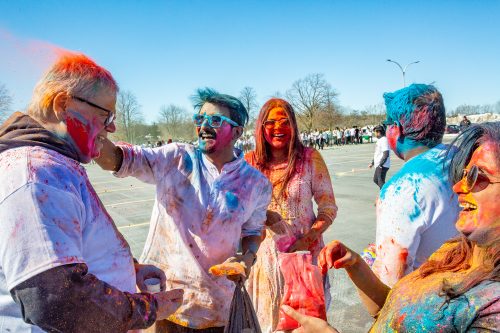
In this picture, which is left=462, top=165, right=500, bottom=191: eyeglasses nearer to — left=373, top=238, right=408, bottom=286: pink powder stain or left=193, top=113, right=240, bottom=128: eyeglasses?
left=373, top=238, right=408, bottom=286: pink powder stain

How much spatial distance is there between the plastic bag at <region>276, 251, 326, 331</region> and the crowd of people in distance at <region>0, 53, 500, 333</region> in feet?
0.18

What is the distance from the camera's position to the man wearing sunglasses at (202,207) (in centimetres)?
214

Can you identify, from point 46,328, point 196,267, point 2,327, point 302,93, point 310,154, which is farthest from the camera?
point 302,93

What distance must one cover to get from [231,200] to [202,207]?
0.59 feet

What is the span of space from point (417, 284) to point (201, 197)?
50.1 inches

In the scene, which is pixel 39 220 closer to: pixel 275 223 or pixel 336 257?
pixel 336 257

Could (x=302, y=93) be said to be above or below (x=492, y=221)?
above

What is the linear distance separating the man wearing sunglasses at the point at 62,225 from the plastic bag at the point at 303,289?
0.66m

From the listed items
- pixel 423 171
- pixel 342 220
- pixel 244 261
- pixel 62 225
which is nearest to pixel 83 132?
pixel 62 225

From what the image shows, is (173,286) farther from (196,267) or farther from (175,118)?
(175,118)

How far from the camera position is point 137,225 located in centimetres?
732

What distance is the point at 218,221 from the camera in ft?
7.14

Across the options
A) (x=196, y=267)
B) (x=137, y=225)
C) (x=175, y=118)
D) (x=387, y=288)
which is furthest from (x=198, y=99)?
(x=175, y=118)

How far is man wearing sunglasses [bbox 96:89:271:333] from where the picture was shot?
214cm
